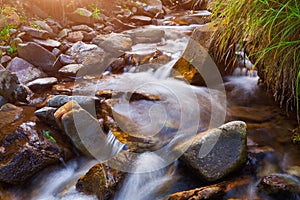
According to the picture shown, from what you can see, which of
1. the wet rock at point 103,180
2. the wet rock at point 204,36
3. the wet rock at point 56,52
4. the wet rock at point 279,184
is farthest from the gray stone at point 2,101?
the wet rock at point 279,184

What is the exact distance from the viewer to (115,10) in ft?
31.3

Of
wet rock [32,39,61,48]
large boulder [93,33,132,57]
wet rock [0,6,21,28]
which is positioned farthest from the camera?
large boulder [93,33,132,57]

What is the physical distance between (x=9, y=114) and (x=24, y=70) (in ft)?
5.39

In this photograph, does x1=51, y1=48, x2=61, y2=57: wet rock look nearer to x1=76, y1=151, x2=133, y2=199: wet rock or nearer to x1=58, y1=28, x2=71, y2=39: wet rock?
x1=58, y1=28, x2=71, y2=39: wet rock

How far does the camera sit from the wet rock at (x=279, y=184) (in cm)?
248

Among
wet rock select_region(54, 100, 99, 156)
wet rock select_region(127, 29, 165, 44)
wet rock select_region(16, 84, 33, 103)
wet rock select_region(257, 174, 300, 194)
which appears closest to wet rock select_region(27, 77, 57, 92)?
wet rock select_region(16, 84, 33, 103)

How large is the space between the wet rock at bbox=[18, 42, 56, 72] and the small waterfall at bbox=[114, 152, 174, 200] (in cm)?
357

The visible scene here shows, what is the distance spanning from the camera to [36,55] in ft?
18.4

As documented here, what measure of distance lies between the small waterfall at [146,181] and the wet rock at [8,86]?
8.25 ft

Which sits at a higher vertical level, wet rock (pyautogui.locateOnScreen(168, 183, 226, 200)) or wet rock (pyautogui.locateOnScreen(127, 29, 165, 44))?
wet rock (pyautogui.locateOnScreen(127, 29, 165, 44))

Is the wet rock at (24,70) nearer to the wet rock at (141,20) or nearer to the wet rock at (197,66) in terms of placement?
the wet rock at (197,66)

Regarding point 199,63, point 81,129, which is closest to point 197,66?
point 199,63

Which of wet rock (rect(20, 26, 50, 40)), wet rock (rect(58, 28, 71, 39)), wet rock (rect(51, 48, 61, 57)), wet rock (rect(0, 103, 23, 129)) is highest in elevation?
wet rock (rect(20, 26, 50, 40))

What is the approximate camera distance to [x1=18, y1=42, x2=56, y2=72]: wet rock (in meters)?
5.56
